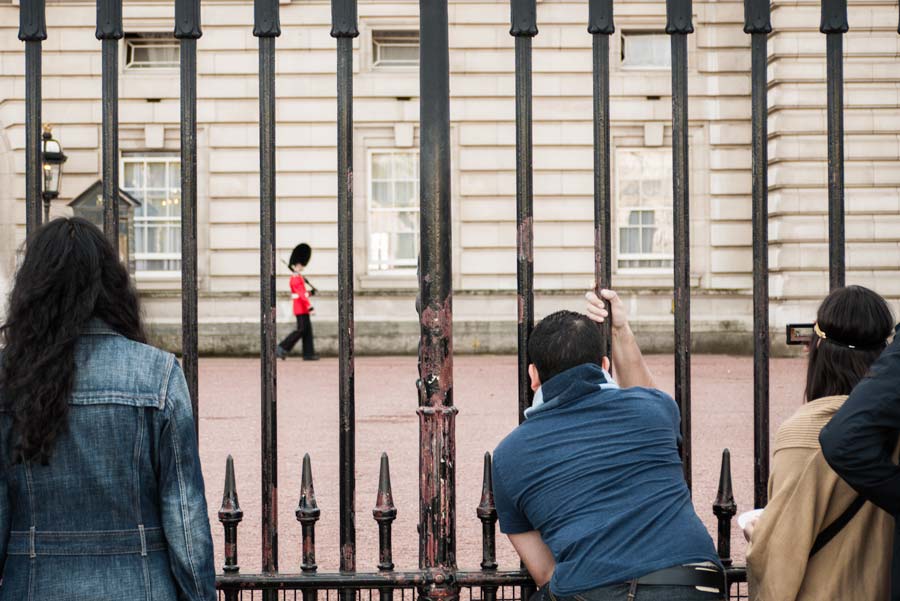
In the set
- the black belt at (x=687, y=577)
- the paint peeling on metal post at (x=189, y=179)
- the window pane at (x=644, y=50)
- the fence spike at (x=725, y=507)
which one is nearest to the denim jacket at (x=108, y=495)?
the paint peeling on metal post at (x=189, y=179)

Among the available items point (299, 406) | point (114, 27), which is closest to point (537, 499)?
point (114, 27)

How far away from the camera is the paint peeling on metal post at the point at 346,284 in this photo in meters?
2.89

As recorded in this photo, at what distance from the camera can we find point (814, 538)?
2.31m

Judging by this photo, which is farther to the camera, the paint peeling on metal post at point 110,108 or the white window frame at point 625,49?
the white window frame at point 625,49

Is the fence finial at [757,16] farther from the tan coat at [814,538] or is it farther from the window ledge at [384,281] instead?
the window ledge at [384,281]

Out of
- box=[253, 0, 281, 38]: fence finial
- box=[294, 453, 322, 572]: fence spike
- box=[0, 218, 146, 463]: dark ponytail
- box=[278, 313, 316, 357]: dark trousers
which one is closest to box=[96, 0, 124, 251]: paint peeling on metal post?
box=[253, 0, 281, 38]: fence finial

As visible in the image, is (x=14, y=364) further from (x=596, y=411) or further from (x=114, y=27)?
(x=596, y=411)

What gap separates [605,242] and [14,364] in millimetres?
1539

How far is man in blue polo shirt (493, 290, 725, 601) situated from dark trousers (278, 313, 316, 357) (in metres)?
15.2

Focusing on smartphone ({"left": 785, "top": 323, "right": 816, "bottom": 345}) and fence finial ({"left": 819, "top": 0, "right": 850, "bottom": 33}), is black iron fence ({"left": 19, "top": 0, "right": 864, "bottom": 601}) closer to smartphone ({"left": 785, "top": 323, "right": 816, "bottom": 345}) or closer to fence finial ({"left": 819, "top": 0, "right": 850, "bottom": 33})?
fence finial ({"left": 819, "top": 0, "right": 850, "bottom": 33})

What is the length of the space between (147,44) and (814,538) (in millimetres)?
18642

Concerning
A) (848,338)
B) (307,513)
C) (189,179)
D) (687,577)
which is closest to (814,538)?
(687,577)

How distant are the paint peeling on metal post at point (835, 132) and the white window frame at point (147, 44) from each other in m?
17.3

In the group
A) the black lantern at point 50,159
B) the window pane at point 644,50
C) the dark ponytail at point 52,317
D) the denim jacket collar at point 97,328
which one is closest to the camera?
the dark ponytail at point 52,317
